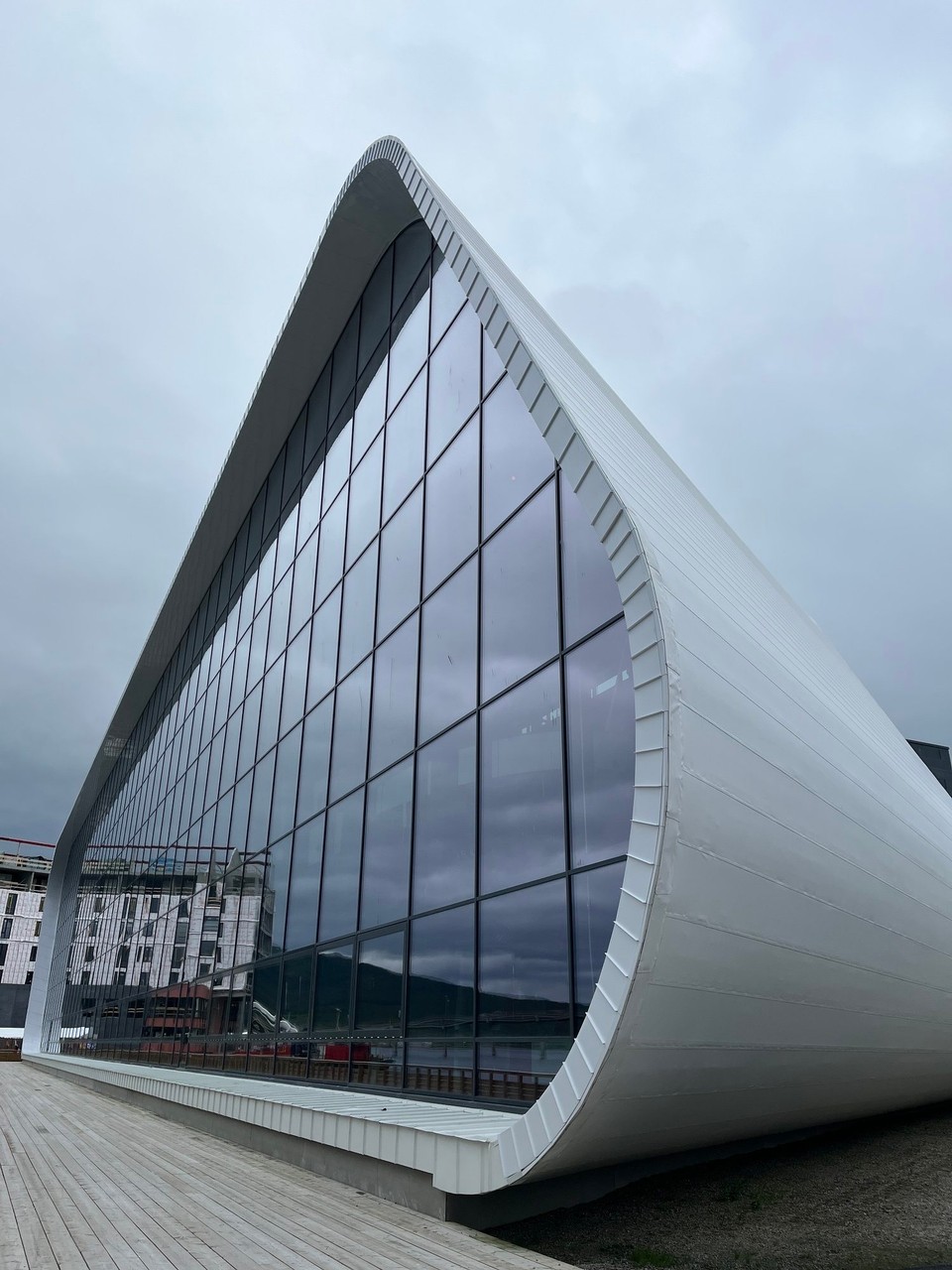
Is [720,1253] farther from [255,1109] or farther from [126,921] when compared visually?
[126,921]

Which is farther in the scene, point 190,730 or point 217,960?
point 190,730

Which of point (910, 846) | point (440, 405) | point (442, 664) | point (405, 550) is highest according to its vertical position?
point (440, 405)

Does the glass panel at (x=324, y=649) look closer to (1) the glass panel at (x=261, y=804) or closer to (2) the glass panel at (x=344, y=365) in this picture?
(1) the glass panel at (x=261, y=804)

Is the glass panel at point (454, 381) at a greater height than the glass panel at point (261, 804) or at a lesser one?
greater

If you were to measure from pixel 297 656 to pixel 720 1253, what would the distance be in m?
12.8

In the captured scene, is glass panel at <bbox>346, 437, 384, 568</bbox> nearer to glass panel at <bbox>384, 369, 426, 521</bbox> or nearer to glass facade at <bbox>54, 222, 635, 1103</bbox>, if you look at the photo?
glass facade at <bbox>54, 222, 635, 1103</bbox>

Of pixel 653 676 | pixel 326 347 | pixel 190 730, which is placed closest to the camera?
pixel 653 676

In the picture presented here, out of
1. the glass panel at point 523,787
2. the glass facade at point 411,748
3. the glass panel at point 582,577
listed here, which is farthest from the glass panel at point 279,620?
the glass panel at point 582,577

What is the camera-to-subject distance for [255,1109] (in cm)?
1141

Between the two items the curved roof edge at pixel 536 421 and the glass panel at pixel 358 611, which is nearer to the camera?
the curved roof edge at pixel 536 421

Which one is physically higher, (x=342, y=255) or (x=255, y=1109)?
(x=342, y=255)

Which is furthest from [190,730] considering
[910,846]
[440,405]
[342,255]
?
[910,846]

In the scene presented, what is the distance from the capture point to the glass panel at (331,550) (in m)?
16.8

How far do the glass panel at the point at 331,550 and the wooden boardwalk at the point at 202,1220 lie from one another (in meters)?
9.06
